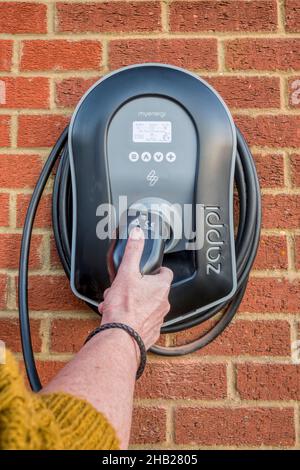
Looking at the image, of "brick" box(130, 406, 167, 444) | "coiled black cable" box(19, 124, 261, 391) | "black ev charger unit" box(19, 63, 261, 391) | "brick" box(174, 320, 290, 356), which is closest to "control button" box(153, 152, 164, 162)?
"black ev charger unit" box(19, 63, 261, 391)

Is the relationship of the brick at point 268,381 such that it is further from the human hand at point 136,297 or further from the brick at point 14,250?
the brick at point 14,250

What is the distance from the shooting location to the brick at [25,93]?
114cm

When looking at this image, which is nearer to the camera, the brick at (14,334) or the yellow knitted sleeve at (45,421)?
the yellow knitted sleeve at (45,421)

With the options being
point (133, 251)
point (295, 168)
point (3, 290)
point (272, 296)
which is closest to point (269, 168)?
point (295, 168)

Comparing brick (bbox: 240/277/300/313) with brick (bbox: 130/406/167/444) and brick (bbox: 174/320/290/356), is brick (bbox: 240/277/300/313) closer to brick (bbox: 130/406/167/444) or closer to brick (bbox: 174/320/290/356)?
brick (bbox: 174/320/290/356)

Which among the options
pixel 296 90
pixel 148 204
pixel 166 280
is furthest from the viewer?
pixel 296 90

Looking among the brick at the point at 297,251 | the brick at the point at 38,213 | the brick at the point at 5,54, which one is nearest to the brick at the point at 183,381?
the brick at the point at 297,251

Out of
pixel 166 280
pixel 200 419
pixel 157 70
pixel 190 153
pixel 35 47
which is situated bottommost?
pixel 200 419

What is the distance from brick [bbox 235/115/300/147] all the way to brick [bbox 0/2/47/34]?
19.3 inches

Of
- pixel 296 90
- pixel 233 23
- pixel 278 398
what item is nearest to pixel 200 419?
pixel 278 398

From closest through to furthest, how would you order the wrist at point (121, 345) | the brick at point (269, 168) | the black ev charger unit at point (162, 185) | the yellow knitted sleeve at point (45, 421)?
the yellow knitted sleeve at point (45, 421)
the wrist at point (121, 345)
the black ev charger unit at point (162, 185)
the brick at point (269, 168)

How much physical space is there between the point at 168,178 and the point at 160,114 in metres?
0.13

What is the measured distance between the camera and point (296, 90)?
112cm

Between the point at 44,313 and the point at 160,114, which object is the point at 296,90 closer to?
the point at 160,114
